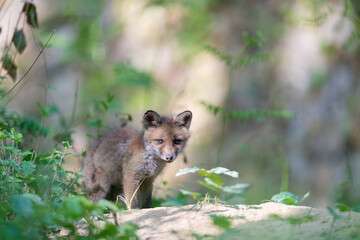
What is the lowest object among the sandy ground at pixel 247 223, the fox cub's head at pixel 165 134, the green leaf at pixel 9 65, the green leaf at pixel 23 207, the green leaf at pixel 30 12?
the sandy ground at pixel 247 223

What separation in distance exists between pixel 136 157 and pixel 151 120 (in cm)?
63

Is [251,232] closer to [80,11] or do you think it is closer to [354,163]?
[354,163]

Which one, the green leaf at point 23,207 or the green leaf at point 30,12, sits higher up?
the green leaf at point 30,12

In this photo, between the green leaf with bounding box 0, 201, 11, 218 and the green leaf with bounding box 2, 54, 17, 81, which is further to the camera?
the green leaf with bounding box 2, 54, 17, 81

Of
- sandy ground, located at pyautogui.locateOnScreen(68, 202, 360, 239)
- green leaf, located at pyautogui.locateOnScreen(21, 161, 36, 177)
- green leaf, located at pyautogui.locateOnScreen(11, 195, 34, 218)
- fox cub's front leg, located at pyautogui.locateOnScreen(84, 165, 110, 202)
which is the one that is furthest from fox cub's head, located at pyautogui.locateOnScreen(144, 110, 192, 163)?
green leaf, located at pyautogui.locateOnScreen(11, 195, 34, 218)

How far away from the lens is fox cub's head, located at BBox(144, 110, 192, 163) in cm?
656

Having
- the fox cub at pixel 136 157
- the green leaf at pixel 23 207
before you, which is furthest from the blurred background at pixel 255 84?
the green leaf at pixel 23 207

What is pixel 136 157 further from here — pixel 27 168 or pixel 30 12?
pixel 30 12

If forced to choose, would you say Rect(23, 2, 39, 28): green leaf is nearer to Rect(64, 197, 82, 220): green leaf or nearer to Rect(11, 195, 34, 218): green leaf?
Rect(11, 195, 34, 218): green leaf

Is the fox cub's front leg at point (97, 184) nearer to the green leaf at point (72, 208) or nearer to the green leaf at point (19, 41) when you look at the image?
the green leaf at point (19, 41)

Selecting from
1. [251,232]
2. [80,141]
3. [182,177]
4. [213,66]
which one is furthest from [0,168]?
[213,66]

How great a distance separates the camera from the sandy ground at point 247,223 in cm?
391

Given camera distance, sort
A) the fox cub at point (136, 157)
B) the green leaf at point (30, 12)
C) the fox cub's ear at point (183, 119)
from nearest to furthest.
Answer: the green leaf at point (30, 12)
the fox cub at point (136, 157)
the fox cub's ear at point (183, 119)

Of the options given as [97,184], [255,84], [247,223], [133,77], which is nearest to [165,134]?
[97,184]
